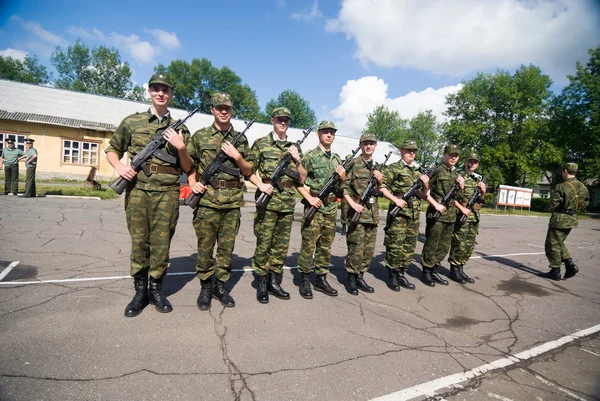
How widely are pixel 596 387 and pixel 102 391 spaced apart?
4.06 m

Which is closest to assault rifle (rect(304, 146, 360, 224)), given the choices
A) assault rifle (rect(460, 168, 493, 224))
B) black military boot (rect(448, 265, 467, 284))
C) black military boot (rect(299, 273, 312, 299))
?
black military boot (rect(299, 273, 312, 299))

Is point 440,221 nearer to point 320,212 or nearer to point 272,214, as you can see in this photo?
point 320,212

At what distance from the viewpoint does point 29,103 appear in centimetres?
1984

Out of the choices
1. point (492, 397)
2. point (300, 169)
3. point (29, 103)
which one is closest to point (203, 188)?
point (300, 169)

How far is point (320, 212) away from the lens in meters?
4.27

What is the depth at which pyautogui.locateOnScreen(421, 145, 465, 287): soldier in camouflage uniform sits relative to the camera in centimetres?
532

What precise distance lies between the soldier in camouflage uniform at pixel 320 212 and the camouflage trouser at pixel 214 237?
102 cm

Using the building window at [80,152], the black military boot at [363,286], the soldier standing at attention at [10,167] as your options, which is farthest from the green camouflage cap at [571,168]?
the building window at [80,152]

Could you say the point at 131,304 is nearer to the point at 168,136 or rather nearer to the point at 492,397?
the point at 168,136

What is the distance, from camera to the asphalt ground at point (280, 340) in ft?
7.78

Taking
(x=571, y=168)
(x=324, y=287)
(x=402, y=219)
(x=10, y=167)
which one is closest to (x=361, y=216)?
(x=402, y=219)

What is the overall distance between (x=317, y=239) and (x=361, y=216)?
73 cm

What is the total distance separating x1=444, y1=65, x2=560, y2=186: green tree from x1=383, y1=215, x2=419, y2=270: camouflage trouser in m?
36.6

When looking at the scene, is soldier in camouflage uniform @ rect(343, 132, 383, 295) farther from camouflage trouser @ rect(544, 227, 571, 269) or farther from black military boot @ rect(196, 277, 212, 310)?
camouflage trouser @ rect(544, 227, 571, 269)
